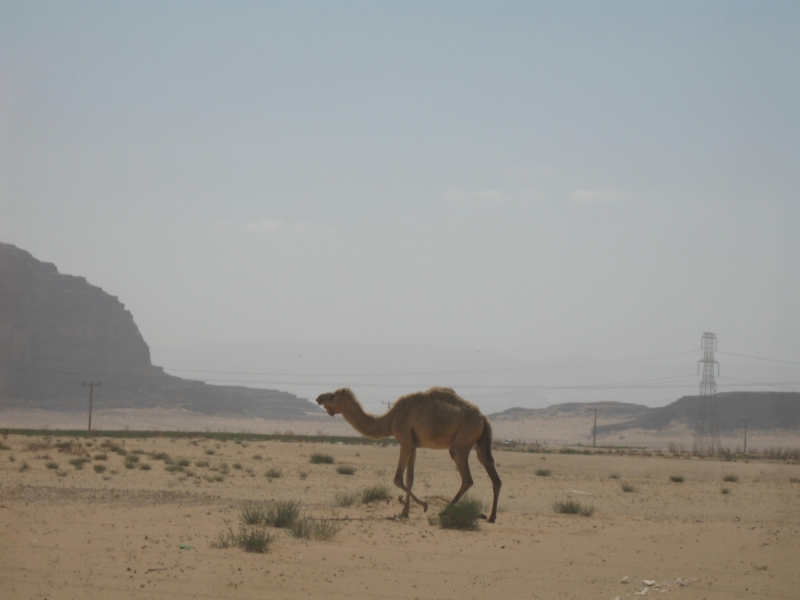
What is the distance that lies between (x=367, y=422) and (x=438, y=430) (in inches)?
→ 73.6

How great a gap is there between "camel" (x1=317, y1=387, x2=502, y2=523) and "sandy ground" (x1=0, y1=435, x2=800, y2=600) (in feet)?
3.21

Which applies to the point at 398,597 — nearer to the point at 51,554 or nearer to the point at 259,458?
the point at 51,554

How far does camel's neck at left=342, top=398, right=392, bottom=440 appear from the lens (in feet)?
58.4

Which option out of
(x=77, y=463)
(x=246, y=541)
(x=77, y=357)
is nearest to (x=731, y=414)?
(x=77, y=357)

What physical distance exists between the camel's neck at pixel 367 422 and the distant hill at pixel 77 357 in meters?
129

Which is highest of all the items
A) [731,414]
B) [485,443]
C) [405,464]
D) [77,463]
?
[485,443]

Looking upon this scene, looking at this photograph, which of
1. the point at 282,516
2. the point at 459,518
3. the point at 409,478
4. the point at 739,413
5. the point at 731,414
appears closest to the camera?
the point at 282,516

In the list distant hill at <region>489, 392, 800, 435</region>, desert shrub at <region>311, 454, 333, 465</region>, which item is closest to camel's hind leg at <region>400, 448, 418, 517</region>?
desert shrub at <region>311, 454, 333, 465</region>

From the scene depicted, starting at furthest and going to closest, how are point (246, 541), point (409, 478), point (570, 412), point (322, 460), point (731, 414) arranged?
1. point (570, 412)
2. point (731, 414)
3. point (322, 460)
4. point (409, 478)
5. point (246, 541)

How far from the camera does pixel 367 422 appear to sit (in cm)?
→ 1808

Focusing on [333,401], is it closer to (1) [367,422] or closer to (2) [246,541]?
(1) [367,422]

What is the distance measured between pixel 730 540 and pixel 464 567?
597cm

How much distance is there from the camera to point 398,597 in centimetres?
1049

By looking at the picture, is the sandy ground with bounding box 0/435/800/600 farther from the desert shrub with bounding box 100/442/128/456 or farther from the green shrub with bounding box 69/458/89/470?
the desert shrub with bounding box 100/442/128/456
